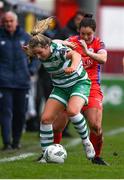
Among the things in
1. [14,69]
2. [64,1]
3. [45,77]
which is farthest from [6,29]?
[64,1]

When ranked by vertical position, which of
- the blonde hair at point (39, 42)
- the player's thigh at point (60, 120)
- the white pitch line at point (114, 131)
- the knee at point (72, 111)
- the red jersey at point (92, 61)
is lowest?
the white pitch line at point (114, 131)

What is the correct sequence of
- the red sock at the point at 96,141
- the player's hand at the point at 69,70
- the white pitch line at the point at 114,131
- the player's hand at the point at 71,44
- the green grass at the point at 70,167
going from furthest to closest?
the white pitch line at the point at 114,131
the red sock at the point at 96,141
the player's hand at the point at 71,44
the player's hand at the point at 69,70
the green grass at the point at 70,167

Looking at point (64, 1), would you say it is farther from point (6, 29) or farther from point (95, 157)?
point (95, 157)

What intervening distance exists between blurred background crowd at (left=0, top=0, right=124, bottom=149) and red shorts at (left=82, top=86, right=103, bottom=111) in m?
1.27

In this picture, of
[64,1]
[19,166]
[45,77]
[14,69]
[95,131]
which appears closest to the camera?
[19,166]

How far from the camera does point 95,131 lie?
12969mm

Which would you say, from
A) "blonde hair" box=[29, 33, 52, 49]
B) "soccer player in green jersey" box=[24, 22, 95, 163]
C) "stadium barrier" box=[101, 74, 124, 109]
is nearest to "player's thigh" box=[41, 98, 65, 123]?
"soccer player in green jersey" box=[24, 22, 95, 163]

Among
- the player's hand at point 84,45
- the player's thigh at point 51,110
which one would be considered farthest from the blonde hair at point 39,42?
the player's thigh at point 51,110

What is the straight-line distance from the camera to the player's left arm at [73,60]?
39.5ft

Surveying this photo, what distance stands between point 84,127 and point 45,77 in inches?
313

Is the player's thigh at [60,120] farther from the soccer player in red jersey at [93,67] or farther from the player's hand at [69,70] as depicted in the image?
the player's hand at [69,70]

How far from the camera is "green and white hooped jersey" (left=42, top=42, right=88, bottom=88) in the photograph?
12422 mm

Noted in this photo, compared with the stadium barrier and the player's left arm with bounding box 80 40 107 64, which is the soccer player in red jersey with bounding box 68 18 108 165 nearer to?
the player's left arm with bounding box 80 40 107 64

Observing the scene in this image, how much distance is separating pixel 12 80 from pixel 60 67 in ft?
13.0
